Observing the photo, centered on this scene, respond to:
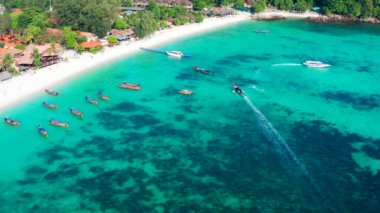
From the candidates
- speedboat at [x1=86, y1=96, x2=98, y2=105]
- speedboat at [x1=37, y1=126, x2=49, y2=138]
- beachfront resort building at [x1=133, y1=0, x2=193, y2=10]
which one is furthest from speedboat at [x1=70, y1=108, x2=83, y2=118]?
beachfront resort building at [x1=133, y1=0, x2=193, y2=10]

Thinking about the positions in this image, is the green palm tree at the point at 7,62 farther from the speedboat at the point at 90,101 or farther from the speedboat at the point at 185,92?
the speedboat at the point at 185,92

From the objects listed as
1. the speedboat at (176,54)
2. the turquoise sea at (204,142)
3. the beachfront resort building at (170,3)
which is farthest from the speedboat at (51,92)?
the beachfront resort building at (170,3)

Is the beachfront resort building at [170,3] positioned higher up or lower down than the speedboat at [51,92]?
higher up

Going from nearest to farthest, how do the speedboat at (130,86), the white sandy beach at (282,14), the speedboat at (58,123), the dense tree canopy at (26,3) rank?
the speedboat at (58,123) < the speedboat at (130,86) < the dense tree canopy at (26,3) < the white sandy beach at (282,14)

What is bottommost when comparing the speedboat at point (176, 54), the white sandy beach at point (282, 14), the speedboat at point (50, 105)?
the speedboat at point (50, 105)

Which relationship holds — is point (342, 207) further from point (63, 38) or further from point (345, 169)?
point (63, 38)

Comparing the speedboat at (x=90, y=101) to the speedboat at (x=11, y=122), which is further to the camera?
the speedboat at (x=90, y=101)

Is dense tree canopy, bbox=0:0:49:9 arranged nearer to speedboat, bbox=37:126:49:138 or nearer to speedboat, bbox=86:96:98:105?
speedboat, bbox=86:96:98:105
